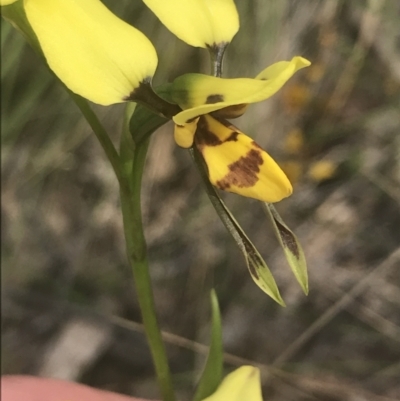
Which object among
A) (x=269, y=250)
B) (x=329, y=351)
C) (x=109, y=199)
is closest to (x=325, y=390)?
(x=329, y=351)

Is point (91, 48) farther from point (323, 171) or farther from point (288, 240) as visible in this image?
point (323, 171)

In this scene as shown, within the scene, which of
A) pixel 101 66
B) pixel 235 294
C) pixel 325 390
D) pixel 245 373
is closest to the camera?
pixel 101 66

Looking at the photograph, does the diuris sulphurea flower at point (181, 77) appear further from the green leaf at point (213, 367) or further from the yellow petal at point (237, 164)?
the green leaf at point (213, 367)

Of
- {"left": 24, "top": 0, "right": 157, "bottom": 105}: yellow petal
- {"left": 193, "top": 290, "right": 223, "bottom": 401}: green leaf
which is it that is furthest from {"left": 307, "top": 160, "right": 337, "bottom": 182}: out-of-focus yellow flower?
{"left": 24, "top": 0, "right": 157, "bottom": 105}: yellow petal

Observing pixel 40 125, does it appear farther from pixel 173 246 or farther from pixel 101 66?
pixel 101 66

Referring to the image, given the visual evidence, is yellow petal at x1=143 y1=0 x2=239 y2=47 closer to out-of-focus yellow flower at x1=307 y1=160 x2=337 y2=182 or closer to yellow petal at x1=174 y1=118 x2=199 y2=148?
yellow petal at x1=174 y1=118 x2=199 y2=148

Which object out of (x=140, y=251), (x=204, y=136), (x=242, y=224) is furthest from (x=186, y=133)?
(x=242, y=224)

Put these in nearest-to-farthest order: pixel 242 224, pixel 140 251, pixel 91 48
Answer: pixel 91 48 → pixel 140 251 → pixel 242 224
